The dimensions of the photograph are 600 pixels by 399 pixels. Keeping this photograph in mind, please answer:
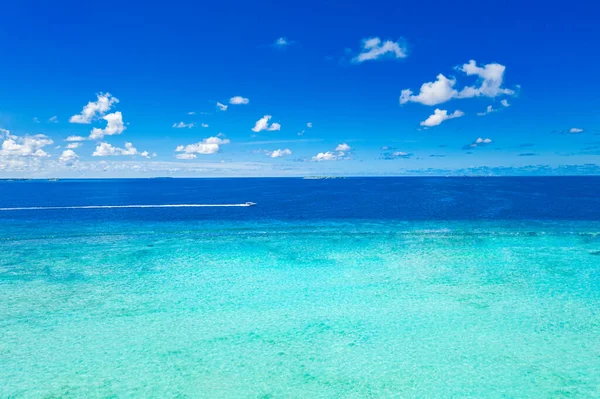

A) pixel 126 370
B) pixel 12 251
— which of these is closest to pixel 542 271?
pixel 126 370

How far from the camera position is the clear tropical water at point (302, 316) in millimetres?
13562

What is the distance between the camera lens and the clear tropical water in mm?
13562

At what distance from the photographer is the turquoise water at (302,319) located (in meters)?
13.5

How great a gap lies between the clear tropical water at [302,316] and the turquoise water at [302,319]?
8cm

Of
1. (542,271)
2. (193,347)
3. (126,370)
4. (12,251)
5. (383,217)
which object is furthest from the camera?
(383,217)

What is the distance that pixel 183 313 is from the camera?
19.4 m

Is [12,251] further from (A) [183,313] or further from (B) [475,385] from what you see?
(B) [475,385]

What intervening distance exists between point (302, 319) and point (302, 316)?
1.14ft

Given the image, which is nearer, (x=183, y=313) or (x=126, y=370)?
(x=126, y=370)

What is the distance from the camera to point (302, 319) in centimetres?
1878

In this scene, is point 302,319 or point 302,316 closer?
point 302,319

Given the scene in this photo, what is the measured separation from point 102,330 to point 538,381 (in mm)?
18340

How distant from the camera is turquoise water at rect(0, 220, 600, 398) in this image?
13523 millimetres

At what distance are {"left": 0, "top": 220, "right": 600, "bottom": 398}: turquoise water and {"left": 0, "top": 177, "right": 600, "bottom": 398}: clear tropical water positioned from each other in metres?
0.08
